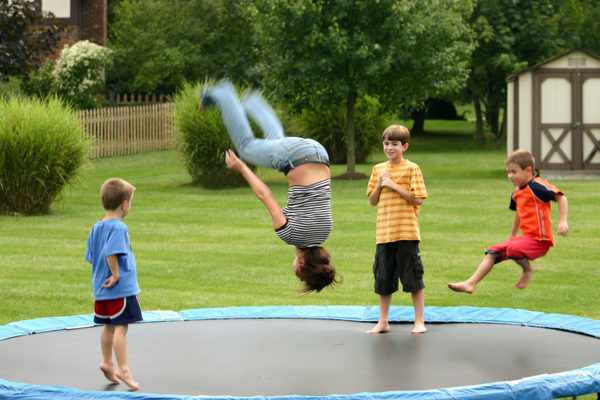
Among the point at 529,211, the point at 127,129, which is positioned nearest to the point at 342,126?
the point at 127,129

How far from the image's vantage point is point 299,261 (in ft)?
23.1

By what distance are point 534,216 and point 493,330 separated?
2.79ft

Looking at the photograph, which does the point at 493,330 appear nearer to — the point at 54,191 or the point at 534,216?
the point at 534,216

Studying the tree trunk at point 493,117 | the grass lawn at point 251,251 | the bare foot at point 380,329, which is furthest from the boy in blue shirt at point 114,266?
the tree trunk at point 493,117

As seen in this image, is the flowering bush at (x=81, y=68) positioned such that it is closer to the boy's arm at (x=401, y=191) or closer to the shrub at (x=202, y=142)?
the shrub at (x=202, y=142)

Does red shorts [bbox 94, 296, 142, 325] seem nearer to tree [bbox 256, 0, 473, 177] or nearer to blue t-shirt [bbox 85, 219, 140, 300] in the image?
blue t-shirt [bbox 85, 219, 140, 300]

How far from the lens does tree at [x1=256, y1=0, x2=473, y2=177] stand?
2067 cm

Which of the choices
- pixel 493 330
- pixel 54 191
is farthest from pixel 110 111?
pixel 493 330

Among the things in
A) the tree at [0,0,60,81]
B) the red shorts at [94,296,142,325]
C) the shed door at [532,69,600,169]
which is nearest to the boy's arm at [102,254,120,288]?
the red shorts at [94,296,142,325]

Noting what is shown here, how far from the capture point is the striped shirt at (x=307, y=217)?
6.92 m

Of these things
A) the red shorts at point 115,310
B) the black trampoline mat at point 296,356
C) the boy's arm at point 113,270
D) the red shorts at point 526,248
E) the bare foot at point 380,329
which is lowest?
the black trampoline mat at point 296,356

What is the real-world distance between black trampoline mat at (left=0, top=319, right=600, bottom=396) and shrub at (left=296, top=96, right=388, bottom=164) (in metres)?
16.6

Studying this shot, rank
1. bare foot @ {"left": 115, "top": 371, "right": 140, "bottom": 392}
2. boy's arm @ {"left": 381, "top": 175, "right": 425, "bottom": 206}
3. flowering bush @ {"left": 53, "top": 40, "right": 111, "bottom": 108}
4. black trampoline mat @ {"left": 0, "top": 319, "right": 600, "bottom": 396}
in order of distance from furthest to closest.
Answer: flowering bush @ {"left": 53, "top": 40, "right": 111, "bottom": 108} < boy's arm @ {"left": 381, "top": 175, "right": 425, "bottom": 206} < black trampoline mat @ {"left": 0, "top": 319, "right": 600, "bottom": 396} < bare foot @ {"left": 115, "top": 371, "right": 140, "bottom": 392}

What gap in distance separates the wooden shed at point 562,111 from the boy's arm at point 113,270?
52.8ft
